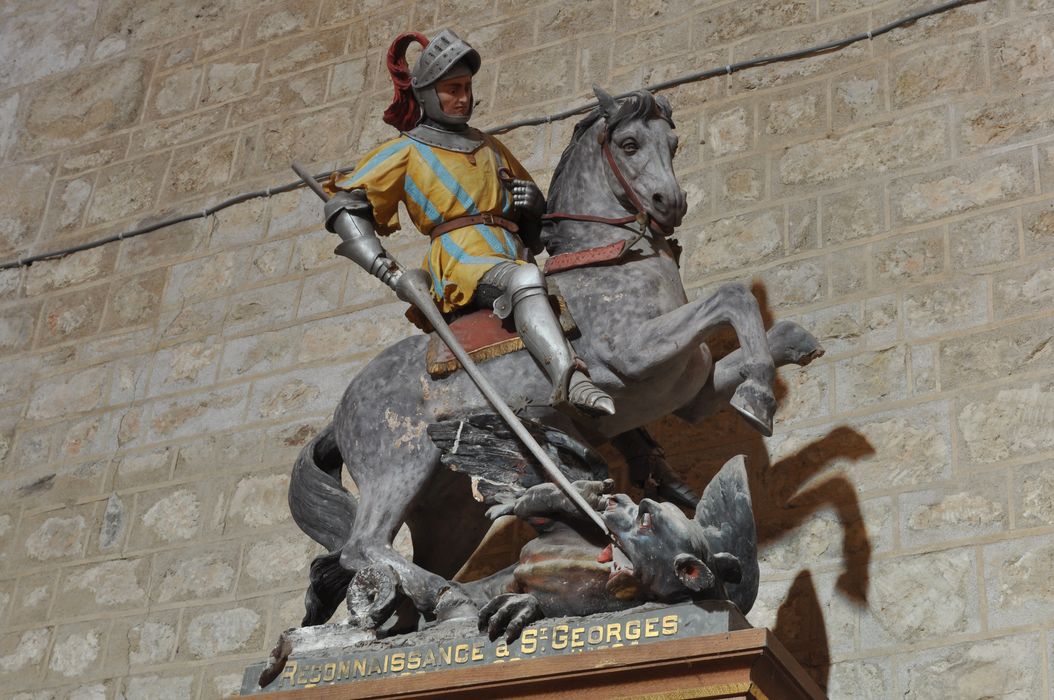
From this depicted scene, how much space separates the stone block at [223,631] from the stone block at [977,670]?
6.14 ft

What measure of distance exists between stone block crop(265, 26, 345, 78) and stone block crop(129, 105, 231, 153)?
0.24 metres

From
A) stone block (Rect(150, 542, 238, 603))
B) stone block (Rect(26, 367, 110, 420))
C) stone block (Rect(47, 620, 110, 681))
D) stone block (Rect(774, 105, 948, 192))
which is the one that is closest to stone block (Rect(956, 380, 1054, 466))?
stone block (Rect(774, 105, 948, 192))

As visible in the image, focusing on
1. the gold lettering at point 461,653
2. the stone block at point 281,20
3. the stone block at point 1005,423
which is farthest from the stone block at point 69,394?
the stone block at point 1005,423

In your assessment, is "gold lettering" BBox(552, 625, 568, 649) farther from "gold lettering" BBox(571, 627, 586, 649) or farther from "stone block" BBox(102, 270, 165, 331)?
"stone block" BBox(102, 270, 165, 331)

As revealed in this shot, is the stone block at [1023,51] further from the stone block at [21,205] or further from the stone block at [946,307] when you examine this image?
the stone block at [21,205]

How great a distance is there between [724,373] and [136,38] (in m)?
3.34

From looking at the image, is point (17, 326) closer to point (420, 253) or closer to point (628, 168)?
point (420, 253)

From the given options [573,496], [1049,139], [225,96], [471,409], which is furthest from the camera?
[225,96]

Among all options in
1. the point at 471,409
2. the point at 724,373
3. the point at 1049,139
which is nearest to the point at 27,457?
the point at 471,409

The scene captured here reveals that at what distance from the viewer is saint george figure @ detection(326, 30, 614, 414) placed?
398 centimetres

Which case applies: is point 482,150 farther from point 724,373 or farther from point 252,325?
point 252,325

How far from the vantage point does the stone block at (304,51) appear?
5.96 metres

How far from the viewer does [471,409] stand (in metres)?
3.85

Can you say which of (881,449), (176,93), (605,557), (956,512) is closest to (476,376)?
(605,557)
